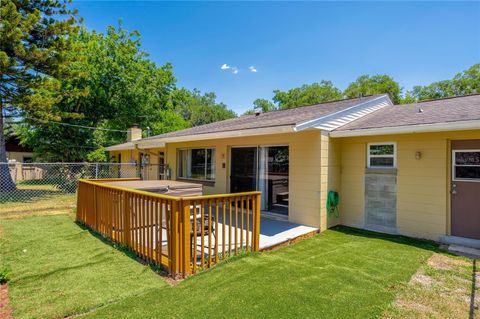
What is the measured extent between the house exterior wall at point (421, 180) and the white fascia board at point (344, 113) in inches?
31.8

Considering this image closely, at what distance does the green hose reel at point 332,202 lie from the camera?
662cm

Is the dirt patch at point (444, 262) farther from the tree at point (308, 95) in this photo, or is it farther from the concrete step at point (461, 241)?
the tree at point (308, 95)

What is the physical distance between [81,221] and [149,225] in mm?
3807

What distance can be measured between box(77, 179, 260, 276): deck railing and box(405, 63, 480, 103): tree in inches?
1279

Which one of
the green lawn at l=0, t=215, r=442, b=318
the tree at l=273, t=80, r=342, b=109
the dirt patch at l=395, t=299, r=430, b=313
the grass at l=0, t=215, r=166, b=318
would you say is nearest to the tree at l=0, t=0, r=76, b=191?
the grass at l=0, t=215, r=166, b=318

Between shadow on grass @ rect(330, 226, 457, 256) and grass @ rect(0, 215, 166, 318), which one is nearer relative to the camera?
grass @ rect(0, 215, 166, 318)

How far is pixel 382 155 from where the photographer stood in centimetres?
656

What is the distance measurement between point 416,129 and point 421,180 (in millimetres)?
1214

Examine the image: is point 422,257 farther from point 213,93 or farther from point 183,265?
point 213,93

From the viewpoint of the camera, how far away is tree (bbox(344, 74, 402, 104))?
31031 millimetres

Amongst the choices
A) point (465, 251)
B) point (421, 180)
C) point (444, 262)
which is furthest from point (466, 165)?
point (444, 262)

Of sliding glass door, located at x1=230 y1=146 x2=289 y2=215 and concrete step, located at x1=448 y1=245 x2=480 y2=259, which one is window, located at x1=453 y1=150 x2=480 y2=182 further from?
sliding glass door, located at x1=230 y1=146 x2=289 y2=215

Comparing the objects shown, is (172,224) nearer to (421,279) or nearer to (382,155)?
(421,279)

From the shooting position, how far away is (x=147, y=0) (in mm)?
11273
